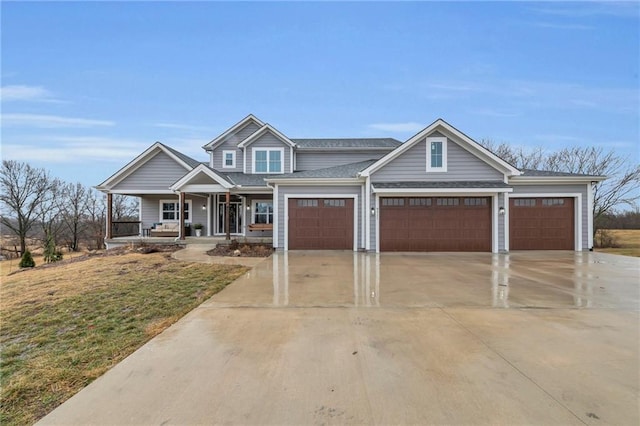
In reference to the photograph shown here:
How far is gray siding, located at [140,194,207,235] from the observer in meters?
17.2

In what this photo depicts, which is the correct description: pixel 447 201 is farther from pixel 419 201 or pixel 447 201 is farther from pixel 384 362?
pixel 384 362

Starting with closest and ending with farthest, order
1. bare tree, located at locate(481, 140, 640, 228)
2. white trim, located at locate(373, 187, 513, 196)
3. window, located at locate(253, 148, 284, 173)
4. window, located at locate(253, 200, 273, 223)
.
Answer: white trim, located at locate(373, 187, 513, 196)
window, located at locate(253, 200, 273, 223)
window, located at locate(253, 148, 284, 173)
bare tree, located at locate(481, 140, 640, 228)

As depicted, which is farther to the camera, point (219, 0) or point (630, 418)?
point (219, 0)

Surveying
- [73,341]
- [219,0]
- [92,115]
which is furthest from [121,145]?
[73,341]

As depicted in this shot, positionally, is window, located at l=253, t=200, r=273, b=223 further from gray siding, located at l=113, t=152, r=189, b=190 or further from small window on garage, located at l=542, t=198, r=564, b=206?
small window on garage, located at l=542, t=198, r=564, b=206

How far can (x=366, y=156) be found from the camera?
17.7 metres

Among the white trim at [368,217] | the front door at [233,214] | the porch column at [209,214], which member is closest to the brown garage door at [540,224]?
the white trim at [368,217]

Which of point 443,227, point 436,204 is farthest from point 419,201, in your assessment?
point 443,227

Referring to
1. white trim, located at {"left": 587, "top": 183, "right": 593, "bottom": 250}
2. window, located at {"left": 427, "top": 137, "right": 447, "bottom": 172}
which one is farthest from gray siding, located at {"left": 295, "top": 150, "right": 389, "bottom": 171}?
white trim, located at {"left": 587, "top": 183, "right": 593, "bottom": 250}

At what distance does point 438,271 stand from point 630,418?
594 cm

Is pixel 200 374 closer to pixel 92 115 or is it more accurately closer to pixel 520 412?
pixel 520 412

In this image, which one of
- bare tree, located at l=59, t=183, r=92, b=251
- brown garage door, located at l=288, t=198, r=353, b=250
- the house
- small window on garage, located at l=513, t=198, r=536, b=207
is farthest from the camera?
bare tree, located at l=59, t=183, r=92, b=251

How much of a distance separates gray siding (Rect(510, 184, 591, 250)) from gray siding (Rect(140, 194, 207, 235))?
16.4 metres

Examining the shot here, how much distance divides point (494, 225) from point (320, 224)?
7576 mm
